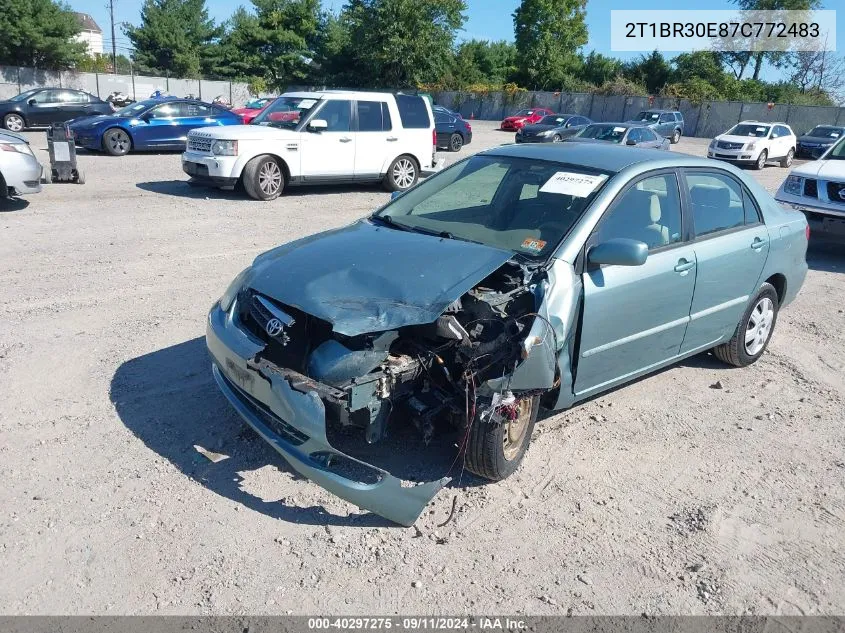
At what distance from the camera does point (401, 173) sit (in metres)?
13.6

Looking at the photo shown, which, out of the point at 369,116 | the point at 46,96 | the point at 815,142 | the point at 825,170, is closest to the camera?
the point at 825,170

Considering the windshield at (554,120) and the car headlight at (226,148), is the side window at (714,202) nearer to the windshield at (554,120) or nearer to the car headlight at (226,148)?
the car headlight at (226,148)

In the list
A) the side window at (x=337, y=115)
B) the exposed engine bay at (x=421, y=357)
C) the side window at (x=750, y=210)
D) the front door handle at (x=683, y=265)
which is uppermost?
the side window at (x=337, y=115)

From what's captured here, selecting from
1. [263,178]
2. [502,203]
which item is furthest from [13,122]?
[502,203]

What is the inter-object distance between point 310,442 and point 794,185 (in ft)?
30.0

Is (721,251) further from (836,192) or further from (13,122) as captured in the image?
(13,122)

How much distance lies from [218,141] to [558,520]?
9.74 metres

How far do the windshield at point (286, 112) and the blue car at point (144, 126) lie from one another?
4.65 metres

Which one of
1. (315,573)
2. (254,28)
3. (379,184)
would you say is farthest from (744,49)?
(315,573)

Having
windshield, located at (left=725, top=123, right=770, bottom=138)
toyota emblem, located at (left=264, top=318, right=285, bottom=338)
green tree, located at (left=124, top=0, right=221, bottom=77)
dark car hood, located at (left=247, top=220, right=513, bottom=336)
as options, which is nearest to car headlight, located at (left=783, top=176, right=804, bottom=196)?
dark car hood, located at (left=247, top=220, right=513, bottom=336)

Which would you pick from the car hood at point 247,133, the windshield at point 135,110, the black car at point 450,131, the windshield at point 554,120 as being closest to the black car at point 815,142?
the windshield at point 554,120

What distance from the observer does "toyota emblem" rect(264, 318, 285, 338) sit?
357cm

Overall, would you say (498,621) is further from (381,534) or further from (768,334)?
(768,334)

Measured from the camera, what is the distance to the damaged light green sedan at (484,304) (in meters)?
3.36
